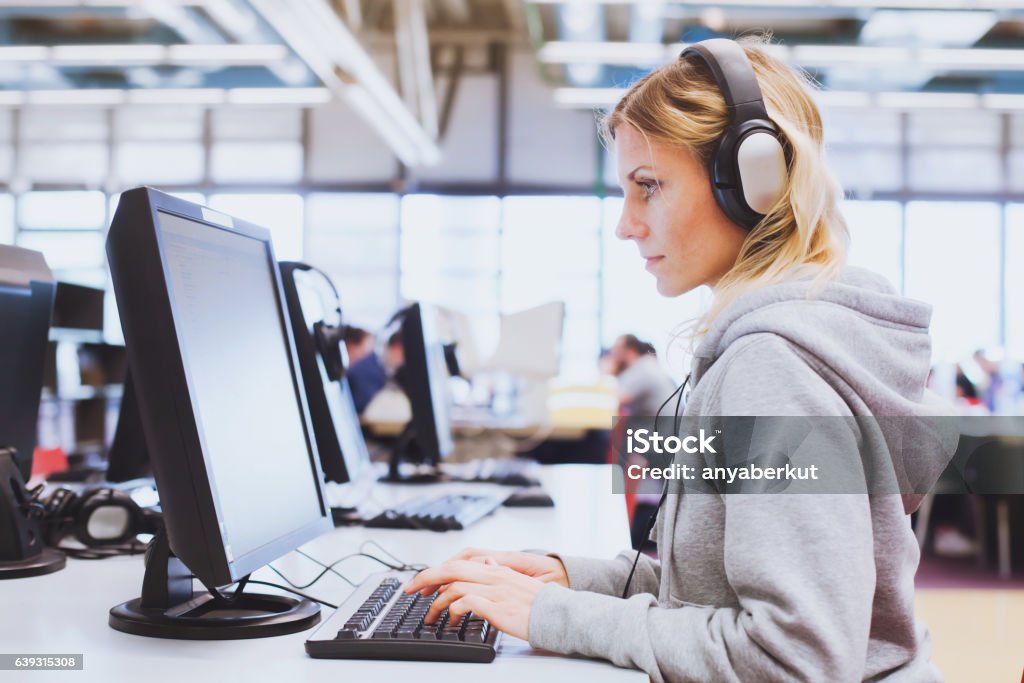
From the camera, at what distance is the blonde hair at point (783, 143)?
3.07 ft

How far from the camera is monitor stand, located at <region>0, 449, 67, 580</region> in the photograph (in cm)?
121

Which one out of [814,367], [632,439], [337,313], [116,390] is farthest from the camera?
[116,390]

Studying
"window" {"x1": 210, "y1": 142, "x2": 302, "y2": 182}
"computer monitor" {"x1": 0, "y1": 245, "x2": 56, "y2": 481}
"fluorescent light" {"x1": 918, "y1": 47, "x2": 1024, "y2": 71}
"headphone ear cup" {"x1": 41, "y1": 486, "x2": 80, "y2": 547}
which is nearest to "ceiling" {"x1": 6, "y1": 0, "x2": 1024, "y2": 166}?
"fluorescent light" {"x1": 918, "y1": 47, "x2": 1024, "y2": 71}

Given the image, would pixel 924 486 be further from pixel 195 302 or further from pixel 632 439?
pixel 195 302

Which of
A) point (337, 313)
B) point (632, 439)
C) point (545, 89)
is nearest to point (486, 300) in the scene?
point (545, 89)

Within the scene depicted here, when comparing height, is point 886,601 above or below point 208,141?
below

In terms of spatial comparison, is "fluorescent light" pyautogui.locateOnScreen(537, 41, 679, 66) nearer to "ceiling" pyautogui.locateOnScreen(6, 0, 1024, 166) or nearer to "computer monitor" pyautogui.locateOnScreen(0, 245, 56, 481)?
"ceiling" pyautogui.locateOnScreen(6, 0, 1024, 166)

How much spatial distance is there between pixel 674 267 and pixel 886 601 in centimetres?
41

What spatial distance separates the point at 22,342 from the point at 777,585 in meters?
1.07

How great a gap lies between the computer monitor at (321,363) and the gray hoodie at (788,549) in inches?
31.4

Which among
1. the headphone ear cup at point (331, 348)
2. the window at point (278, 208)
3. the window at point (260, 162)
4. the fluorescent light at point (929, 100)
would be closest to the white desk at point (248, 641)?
the headphone ear cup at point (331, 348)

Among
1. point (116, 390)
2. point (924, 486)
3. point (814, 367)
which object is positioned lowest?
point (116, 390)

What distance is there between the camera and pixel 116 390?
19.6 feet

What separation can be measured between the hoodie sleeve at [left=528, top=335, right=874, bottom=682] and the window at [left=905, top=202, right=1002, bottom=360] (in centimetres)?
813
